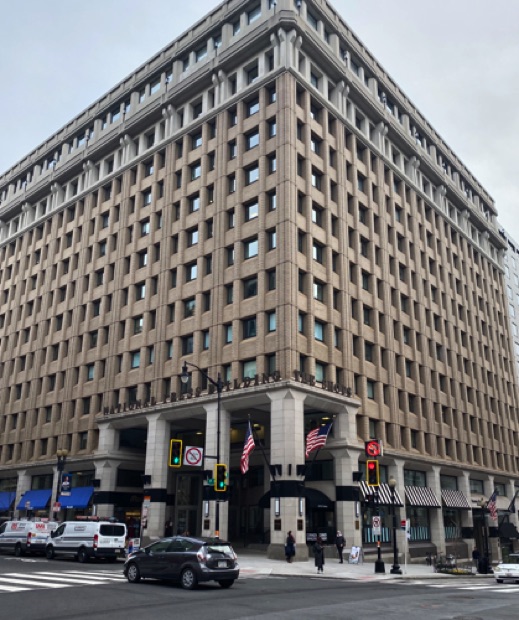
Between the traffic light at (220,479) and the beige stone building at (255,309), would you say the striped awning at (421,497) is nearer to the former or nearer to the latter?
the beige stone building at (255,309)

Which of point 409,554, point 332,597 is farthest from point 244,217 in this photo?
point 332,597

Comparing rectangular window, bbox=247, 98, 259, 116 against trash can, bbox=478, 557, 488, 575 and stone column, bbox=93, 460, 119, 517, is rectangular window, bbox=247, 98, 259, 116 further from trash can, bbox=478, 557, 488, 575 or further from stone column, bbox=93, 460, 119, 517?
trash can, bbox=478, 557, 488, 575

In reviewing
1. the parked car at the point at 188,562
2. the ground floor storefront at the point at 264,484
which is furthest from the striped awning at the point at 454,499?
the parked car at the point at 188,562

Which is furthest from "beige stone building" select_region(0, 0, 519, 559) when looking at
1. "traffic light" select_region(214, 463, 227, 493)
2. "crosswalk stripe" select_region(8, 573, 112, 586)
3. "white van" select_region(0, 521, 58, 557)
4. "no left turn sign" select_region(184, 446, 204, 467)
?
"crosswalk stripe" select_region(8, 573, 112, 586)

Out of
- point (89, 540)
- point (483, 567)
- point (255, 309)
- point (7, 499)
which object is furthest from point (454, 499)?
point (7, 499)

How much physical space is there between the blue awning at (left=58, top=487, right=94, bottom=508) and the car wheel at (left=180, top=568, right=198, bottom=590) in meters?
33.3

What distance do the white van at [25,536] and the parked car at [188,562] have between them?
54.6 ft

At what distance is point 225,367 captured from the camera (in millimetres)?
41938

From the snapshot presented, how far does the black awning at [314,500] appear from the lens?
3900 cm

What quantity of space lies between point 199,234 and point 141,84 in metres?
21.7

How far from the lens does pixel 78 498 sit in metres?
50.8

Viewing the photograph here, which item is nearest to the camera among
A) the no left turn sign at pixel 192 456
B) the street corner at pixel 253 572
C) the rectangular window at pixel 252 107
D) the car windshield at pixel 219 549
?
the car windshield at pixel 219 549

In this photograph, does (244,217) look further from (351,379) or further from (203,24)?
(203,24)

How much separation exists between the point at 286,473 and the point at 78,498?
23764 mm
